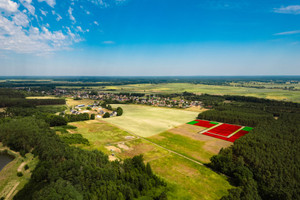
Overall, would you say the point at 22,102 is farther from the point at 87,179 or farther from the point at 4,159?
the point at 87,179

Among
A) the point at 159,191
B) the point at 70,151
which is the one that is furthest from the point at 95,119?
the point at 159,191

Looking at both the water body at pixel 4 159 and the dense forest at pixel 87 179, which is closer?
the dense forest at pixel 87 179

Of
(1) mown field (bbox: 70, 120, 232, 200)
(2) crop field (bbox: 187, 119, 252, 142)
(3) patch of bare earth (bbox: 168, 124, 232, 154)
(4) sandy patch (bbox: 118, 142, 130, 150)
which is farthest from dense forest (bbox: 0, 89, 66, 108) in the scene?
(2) crop field (bbox: 187, 119, 252, 142)

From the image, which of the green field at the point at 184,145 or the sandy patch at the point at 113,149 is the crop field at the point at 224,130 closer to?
the green field at the point at 184,145

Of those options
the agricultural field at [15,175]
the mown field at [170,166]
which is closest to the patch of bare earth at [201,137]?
the mown field at [170,166]

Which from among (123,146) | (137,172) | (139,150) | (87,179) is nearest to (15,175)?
(87,179)
